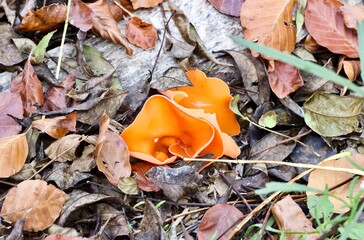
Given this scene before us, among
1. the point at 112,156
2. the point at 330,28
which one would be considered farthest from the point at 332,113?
the point at 112,156

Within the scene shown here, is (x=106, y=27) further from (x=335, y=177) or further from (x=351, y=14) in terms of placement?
(x=335, y=177)

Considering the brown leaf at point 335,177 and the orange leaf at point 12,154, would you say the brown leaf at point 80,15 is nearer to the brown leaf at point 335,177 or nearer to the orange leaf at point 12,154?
the orange leaf at point 12,154

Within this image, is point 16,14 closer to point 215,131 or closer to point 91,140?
point 91,140

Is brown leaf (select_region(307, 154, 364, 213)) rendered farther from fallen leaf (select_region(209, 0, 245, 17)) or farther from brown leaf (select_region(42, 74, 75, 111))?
brown leaf (select_region(42, 74, 75, 111))

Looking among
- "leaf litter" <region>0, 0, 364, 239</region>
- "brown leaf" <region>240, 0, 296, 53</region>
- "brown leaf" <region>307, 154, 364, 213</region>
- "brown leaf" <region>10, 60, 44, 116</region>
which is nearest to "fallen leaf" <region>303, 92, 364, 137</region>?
"leaf litter" <region>0, 0, 364, 239</region>

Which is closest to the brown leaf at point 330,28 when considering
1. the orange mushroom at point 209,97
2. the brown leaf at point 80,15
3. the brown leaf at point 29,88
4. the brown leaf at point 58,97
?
the orange mushroom at point 209,97

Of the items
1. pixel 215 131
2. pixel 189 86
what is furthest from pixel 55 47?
pixel 215 131

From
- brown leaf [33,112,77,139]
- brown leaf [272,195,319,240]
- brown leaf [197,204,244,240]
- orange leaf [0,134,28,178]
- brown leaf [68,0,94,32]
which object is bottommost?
brown leaf [197,204,244,240]
